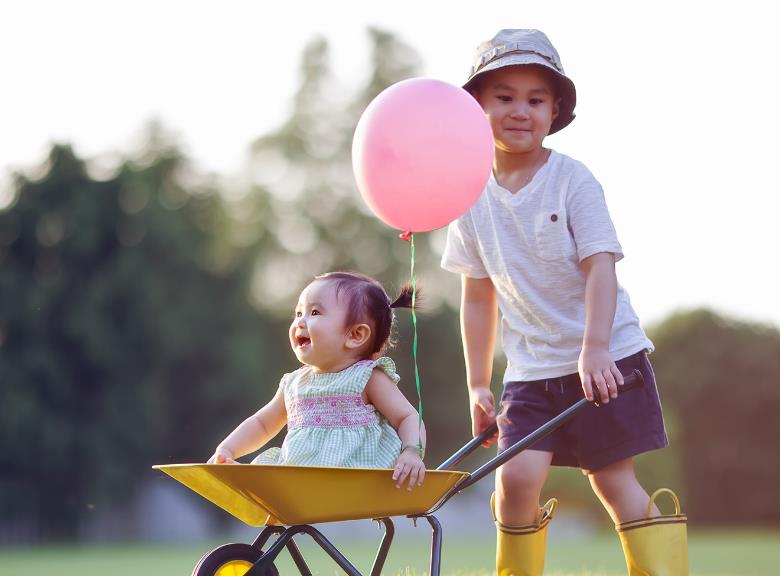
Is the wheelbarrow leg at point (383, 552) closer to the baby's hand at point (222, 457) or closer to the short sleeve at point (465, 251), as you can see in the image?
the baby's hand at point (222, 457)

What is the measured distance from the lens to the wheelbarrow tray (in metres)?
2.57

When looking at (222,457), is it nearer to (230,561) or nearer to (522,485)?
(230,561)

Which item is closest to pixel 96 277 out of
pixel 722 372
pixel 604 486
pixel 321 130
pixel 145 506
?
pixel 145 506

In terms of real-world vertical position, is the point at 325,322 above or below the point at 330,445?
above

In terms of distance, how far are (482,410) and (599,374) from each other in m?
0.60

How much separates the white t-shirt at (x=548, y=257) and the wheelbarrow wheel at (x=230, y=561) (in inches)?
43.5

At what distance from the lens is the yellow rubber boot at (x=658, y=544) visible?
3230 mm

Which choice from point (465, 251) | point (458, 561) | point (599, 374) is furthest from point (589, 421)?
point (458, 561)

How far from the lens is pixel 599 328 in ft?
10.2

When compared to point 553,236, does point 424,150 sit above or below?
above

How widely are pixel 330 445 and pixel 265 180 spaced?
18164mm

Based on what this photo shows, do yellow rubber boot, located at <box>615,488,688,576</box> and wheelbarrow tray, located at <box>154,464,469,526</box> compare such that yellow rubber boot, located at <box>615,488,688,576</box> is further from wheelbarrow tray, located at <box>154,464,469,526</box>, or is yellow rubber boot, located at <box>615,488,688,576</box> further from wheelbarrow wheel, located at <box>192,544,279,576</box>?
wheelbarrow wheel, located at <box>192,544,279,576</box>

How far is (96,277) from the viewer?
57.1ft

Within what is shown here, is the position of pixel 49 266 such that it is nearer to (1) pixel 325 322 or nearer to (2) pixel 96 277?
(2) pixel 96 277
